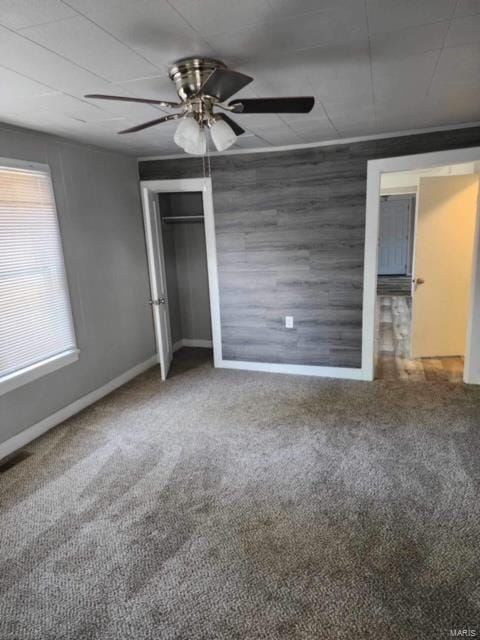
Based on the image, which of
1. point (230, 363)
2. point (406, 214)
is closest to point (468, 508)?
point (230, 363)

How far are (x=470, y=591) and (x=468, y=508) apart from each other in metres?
0.59

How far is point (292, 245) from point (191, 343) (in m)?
2.19

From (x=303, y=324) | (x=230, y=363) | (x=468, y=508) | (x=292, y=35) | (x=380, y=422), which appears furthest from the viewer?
(x=230, y=363)

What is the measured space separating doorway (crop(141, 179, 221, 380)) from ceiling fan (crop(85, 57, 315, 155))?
2.12m

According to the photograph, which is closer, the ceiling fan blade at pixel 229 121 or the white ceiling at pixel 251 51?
the white ceiling at pixel 251 51

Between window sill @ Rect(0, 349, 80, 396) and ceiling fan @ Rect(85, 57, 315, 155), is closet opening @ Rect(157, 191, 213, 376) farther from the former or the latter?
ceiling fan @ Rect(85, 57, 315, 155)

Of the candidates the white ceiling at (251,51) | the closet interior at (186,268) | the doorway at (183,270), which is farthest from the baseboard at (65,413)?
the white ceiling at (251,51)

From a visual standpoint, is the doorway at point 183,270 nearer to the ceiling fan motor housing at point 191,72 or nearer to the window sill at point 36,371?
the window sill at point 36,371

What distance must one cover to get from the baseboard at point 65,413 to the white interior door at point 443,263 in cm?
327

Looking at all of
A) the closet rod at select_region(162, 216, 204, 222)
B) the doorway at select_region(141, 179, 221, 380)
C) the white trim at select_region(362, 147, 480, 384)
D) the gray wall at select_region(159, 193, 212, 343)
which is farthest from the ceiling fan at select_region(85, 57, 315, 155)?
the gray wall at select_region(159, 193, 212, 343)

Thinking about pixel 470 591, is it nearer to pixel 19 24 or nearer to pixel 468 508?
pixel 468 508

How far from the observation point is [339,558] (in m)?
1.99

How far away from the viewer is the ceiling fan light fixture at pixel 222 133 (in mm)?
2068

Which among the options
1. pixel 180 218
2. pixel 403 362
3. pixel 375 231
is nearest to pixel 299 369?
pixel 403 362
